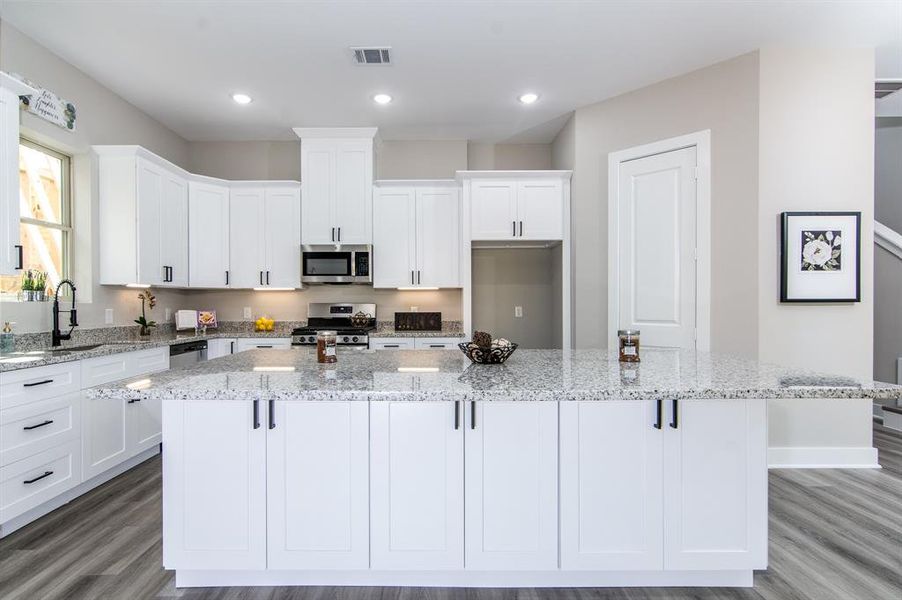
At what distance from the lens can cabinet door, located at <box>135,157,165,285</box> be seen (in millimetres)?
3547

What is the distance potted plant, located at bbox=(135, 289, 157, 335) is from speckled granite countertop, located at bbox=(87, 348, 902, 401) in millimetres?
2265

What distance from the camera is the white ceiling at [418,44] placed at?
2.64 meters

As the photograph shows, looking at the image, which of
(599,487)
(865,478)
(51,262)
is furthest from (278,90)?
(865,478)

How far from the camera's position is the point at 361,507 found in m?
1.75

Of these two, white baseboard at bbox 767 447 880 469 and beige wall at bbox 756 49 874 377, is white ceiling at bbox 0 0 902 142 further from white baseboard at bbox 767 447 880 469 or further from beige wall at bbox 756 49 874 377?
white baseboard at bbox 767 447 880 469

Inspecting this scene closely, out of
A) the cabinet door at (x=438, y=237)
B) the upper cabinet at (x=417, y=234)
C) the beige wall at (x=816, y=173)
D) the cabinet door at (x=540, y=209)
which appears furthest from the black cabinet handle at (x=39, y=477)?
the beige wall at (x=816, y=173)

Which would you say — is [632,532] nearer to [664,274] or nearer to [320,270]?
[664,274]

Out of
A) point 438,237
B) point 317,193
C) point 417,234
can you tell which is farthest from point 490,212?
point 317,193

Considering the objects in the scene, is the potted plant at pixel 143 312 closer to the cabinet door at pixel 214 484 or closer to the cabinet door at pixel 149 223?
the cabinet door at pixel 149 223

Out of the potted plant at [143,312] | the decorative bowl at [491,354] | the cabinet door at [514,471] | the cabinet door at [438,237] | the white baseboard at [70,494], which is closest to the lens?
the cabinet door at [514,471]

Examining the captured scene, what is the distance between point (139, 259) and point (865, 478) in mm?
5740

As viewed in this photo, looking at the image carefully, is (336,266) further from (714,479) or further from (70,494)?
(714,479)

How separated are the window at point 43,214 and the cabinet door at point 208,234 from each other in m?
0.97

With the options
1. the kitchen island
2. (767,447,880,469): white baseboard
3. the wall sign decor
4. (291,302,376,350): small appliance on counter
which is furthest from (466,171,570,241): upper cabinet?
the kitchen island
